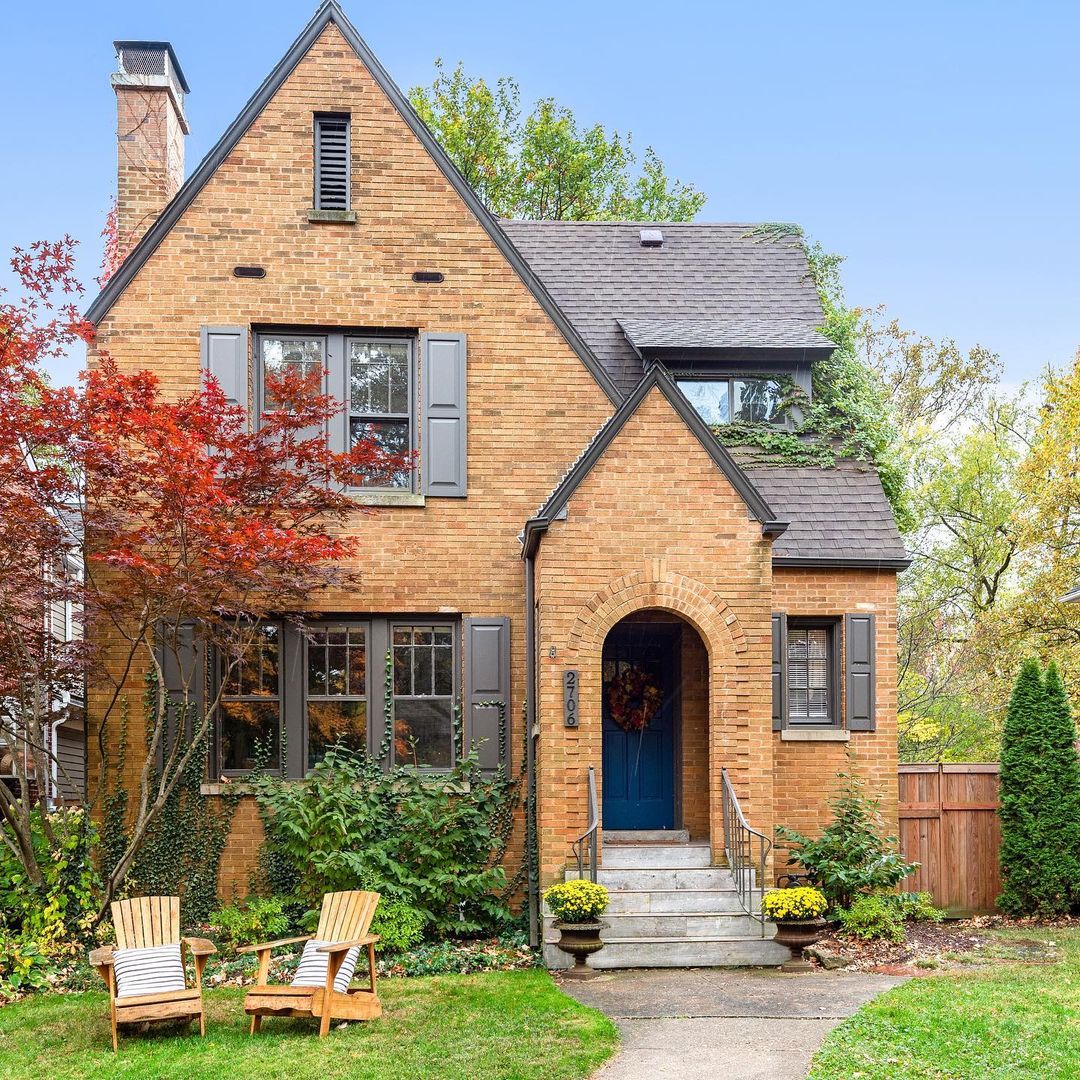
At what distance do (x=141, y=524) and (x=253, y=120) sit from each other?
453 cm

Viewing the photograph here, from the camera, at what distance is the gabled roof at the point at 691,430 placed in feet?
38.4

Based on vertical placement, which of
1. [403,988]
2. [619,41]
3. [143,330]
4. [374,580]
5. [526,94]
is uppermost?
[526,94]

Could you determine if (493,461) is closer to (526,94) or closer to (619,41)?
(619,41)

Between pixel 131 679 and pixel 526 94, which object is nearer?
pixel 131 679

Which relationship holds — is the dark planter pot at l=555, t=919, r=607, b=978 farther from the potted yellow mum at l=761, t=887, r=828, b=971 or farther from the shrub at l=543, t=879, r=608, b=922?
the potted yellow mum at l=761, t=887, r=828, b=971

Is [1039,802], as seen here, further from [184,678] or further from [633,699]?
[184,678]

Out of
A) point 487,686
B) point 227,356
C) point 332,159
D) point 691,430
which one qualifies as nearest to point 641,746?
point 487,686

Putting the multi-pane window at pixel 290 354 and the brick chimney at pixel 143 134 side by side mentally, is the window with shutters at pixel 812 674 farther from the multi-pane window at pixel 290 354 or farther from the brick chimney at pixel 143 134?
the brick chimney at pixel 143 134

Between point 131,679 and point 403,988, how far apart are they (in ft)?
15.4

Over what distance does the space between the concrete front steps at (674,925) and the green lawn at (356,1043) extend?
1019 millimetres

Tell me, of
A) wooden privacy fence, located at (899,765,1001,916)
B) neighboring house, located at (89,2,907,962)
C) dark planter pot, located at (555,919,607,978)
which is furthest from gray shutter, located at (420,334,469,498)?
wooden privacy fence, located at (899,765,1001,916)

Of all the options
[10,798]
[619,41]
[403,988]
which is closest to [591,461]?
[403,988]

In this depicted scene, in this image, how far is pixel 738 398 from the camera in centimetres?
1483

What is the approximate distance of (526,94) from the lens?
96.0ft
